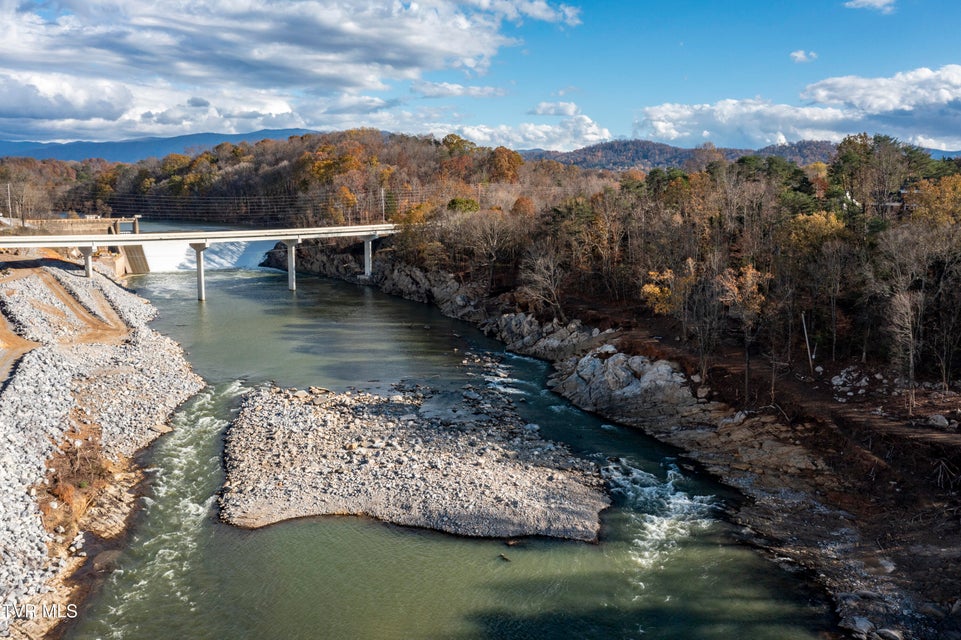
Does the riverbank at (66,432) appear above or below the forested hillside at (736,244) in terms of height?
below

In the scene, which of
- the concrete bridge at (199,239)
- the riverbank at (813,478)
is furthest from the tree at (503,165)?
the riverbank at (813,478)

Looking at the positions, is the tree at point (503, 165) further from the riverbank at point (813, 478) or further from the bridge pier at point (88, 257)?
the riverbank at point (813, 478)

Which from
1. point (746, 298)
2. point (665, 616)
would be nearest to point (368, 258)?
point (746, 298)

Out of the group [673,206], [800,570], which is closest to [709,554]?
[800,570]

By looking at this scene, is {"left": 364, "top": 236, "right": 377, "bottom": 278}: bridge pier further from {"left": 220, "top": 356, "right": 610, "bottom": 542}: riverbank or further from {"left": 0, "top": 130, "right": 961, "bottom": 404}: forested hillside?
{"left": 220, "top": 356, "right": 610, "bottom": 542}: riverbank

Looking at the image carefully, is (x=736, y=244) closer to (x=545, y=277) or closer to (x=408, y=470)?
(x=545, y=277)

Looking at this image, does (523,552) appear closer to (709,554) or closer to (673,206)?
(709,554)
